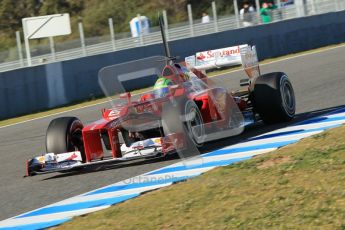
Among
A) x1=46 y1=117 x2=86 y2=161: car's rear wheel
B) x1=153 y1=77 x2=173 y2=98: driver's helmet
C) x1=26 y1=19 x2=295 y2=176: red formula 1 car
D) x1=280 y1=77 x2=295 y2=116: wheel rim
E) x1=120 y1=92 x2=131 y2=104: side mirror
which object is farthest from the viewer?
x1=280 y1=77 x2=295 y2=116: wheel rim

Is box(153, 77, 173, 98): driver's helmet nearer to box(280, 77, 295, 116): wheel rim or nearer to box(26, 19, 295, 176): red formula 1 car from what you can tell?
box(26, 19, 295, 176): red formula 1 car

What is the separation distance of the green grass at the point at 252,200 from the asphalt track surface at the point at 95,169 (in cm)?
124

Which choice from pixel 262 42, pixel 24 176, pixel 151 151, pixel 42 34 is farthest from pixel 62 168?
pixel 262 42

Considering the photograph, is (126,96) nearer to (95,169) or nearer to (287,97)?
(95,169)

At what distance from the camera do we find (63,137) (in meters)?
9.05

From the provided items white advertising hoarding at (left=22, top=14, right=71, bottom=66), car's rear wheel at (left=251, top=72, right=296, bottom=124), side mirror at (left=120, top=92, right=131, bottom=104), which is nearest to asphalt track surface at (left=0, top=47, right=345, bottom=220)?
car's rear wheel at (left=251, top=72, right=296, bottom=124)

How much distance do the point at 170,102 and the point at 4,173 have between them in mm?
2448

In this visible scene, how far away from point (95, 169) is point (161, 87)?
1.21 m

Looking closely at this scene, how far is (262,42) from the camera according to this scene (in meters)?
25.2

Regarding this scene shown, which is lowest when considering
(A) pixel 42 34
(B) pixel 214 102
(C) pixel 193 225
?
(C) pixel 193 225

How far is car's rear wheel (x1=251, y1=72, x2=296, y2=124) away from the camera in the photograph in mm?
10273

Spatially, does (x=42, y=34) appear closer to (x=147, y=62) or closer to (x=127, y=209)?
(x=147, y=62)

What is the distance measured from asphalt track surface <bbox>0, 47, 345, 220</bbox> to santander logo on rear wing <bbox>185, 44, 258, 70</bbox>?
275 mm

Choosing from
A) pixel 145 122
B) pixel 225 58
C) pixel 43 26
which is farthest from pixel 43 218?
pixel 43 26
